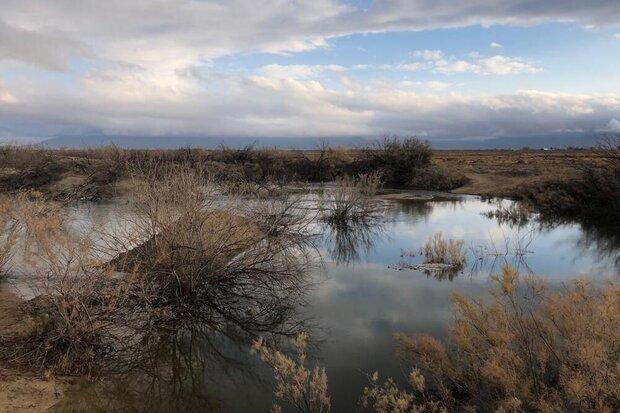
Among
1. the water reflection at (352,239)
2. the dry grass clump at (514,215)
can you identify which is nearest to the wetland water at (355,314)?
the water reflection at (352,239)

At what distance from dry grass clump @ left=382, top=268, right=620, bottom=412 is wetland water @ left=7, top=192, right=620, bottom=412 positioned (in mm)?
1008

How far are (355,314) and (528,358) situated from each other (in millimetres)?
4379

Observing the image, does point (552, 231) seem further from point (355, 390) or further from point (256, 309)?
point (355, 390)

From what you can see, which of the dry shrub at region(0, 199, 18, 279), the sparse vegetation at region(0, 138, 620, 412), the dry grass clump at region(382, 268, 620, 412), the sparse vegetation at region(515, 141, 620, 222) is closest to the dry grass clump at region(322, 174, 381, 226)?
the sparse vegetation at region(0, 138, 620, 412)

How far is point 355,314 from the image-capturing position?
1061 centimetres

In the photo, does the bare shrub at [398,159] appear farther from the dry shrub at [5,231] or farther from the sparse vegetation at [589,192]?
the dry shrub at [5,231]

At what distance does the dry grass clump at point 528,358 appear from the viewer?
18.6 ft

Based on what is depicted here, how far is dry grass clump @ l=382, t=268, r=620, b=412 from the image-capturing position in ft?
18.6

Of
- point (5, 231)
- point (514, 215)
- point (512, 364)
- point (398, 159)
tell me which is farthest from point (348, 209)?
point (398, 159)

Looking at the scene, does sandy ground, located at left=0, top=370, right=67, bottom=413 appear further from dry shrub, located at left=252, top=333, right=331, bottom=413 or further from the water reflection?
the water reflection

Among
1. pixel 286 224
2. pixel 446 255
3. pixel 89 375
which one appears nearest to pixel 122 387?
pixel 89 375

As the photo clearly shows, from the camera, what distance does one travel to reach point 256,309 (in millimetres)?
10820

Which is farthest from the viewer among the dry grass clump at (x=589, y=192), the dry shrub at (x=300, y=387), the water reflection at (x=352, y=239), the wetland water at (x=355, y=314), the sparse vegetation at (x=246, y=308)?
the dry grass clump at (x=589, y=192)

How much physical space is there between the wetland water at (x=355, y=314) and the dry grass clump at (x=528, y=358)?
1.01 meters
